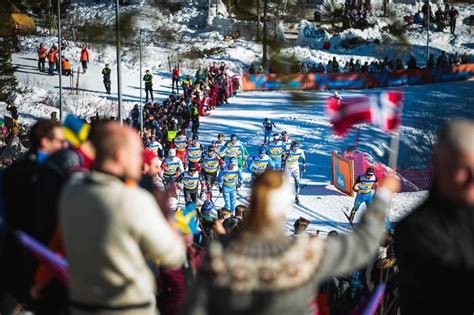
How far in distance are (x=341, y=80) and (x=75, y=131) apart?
27604mm

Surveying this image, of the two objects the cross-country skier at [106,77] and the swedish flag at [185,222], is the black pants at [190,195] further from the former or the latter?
the cross-country skier at [106,77]

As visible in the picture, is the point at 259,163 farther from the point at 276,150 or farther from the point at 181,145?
the point at 181,145

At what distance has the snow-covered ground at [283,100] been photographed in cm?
1698

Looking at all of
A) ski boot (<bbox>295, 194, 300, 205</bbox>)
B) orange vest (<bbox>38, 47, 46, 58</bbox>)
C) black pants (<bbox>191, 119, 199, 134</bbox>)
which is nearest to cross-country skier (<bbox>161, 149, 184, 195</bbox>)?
ski boot (<bbox>295, 194, 300, 205</bbox>)

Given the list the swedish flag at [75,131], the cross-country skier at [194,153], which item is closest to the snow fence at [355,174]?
the cross-country skier at [194,153]

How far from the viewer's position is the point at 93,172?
234cm

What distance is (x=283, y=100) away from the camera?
94.0ft

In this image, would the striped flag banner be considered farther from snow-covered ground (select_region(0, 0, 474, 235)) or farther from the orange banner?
the orange banner

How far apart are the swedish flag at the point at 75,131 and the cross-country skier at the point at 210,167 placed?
12.2 meters

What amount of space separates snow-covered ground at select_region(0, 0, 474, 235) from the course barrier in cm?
66

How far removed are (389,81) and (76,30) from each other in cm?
1610

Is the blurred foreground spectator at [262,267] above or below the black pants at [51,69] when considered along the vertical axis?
above

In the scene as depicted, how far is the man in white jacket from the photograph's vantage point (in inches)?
89.0

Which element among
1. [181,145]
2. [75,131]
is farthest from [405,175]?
[75,131]
